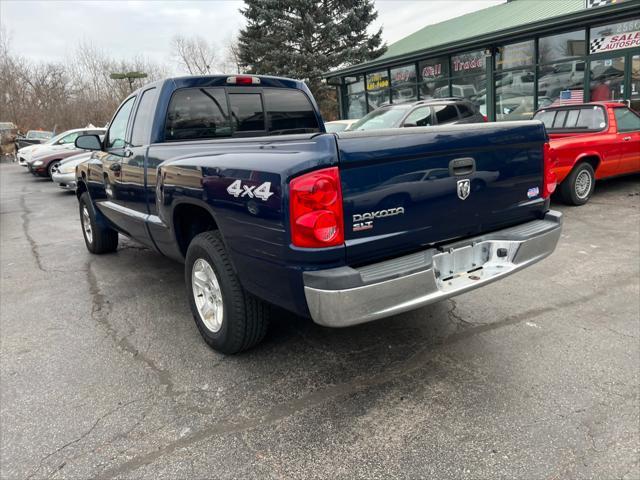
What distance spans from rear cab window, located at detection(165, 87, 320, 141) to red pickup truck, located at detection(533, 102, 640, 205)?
4.51 metres

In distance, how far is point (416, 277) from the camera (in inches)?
101

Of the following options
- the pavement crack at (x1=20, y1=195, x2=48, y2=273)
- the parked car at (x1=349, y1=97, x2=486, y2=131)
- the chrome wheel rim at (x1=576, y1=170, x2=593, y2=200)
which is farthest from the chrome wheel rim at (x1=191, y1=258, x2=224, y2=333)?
the chrome wheel rim at (x1=576, y1=170, x2=593, y2=200)

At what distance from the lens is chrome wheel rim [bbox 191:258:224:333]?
130 inches

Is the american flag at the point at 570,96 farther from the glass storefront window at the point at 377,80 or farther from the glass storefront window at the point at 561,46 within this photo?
the glass storefront window at the point at 377,80

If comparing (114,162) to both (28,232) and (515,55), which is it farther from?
(515,55)

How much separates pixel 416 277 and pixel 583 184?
666 centimetres

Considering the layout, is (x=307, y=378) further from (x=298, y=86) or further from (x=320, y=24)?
(x=320, y=24)

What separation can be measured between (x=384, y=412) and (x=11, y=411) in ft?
7.13

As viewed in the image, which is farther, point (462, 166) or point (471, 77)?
point (471, 77)

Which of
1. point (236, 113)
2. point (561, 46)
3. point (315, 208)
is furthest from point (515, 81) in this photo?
point (315, 208)

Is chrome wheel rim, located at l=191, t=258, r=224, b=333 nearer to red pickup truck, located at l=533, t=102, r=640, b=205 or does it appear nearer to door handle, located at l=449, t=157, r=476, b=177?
door handle, located at l=449, t=157, r=476, b=177

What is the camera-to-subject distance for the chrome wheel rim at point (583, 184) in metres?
7.86

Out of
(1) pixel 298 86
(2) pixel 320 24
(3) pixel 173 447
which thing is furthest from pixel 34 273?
(2) pixel 320 24

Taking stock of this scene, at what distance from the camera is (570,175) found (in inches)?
304
